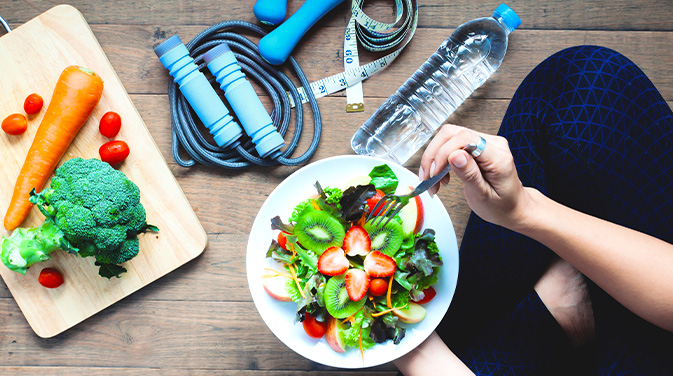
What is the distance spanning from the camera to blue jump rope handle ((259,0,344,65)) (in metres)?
1.41

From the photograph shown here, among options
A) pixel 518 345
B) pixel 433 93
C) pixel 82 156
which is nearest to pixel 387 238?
pixel 518 345

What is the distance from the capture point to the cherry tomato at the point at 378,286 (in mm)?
1149

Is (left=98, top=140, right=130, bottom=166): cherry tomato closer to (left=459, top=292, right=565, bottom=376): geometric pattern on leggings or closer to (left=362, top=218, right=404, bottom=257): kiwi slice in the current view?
(left=362, top=218, right=404, bottom=257): kiwi slice

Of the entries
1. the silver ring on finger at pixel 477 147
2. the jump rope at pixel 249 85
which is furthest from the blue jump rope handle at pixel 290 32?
the silver ring on finger at pixel 477 147

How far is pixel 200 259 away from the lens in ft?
4.89

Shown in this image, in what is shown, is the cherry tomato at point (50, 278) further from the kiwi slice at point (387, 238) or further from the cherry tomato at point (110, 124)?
the kiwi slice at point (387, 238)

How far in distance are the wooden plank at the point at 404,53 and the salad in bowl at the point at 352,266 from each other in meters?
0.39

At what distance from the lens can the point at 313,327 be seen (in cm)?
122

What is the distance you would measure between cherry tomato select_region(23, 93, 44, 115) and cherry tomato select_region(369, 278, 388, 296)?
1.13 metres

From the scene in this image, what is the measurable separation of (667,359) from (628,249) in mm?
387

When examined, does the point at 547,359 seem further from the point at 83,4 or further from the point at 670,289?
the point at 83,4

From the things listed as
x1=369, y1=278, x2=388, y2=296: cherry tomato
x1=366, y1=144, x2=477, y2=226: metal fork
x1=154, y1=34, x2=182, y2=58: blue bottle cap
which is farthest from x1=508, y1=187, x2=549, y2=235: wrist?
x1=154, y1=34, x2=182, y2=58: blue bottle cap

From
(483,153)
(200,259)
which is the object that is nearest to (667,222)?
(483,153)

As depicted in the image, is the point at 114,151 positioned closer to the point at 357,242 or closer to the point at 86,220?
the point at 86,220
